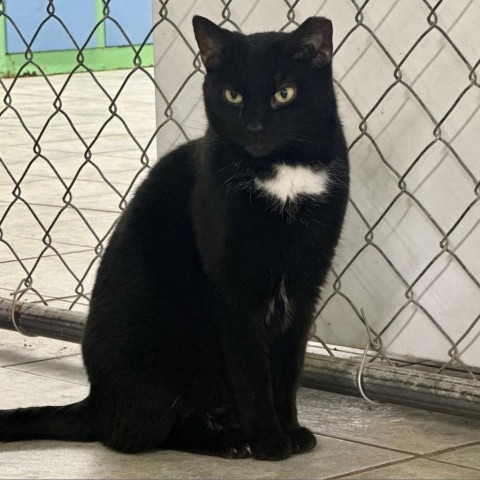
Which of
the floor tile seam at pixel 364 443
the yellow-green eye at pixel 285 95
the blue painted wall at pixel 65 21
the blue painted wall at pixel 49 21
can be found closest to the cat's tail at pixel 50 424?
the floor tile seam at pixel 364 443

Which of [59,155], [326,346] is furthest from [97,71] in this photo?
[326,346]

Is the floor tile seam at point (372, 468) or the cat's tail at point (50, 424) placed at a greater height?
the cat's tail at point (50, 424)

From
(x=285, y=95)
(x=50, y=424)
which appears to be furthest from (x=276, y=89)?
(x=50, y=424)

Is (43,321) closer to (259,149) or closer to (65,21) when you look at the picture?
(259,149)

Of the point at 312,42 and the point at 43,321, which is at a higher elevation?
the point at 312,42

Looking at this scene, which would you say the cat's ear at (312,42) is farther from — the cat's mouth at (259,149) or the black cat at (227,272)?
the cat's mouth at (259,149)

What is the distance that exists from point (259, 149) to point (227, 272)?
0.22 meters

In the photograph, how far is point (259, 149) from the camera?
1915mm

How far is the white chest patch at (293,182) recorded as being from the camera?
6.35 feet

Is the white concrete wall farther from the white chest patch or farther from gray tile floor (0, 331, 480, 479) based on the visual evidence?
the white chest patch

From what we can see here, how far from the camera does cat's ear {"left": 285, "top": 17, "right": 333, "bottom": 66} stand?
191 cm

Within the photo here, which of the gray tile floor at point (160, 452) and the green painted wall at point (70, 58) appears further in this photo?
the green painted wall at point (70, 58)

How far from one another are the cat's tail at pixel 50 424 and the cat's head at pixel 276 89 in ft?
1.84

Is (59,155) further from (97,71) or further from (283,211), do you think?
(97,71)
